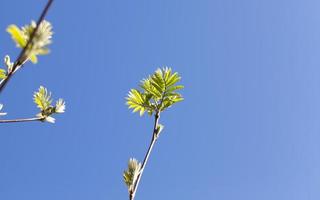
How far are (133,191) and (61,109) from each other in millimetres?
1067

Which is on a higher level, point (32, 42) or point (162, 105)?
point (162, 105)

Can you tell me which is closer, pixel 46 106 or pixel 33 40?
pixel 33 40

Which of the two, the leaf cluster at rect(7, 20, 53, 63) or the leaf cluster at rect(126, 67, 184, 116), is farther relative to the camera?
the leaf cluster at rect(126, 67, 184, 116)

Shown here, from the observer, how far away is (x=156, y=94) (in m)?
3.28

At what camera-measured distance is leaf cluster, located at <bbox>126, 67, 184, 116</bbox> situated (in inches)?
126

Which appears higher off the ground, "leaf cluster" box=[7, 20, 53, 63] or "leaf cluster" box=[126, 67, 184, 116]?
"leaf cluster" box=[126, 67, 184, 116]

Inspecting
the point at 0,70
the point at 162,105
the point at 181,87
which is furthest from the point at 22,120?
the point at 181,87

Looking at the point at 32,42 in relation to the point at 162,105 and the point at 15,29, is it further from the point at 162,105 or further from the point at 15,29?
the point at 162,105

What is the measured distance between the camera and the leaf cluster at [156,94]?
3.19m

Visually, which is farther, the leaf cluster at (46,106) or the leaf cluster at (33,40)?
the leaf cluster at (46,106)

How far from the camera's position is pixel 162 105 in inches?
125

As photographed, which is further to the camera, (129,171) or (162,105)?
(162,105)

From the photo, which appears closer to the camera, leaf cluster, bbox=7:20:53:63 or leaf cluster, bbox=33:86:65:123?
leaf cluster, bbox=7:20:53:63

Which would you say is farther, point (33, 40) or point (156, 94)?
point (156, 94)
